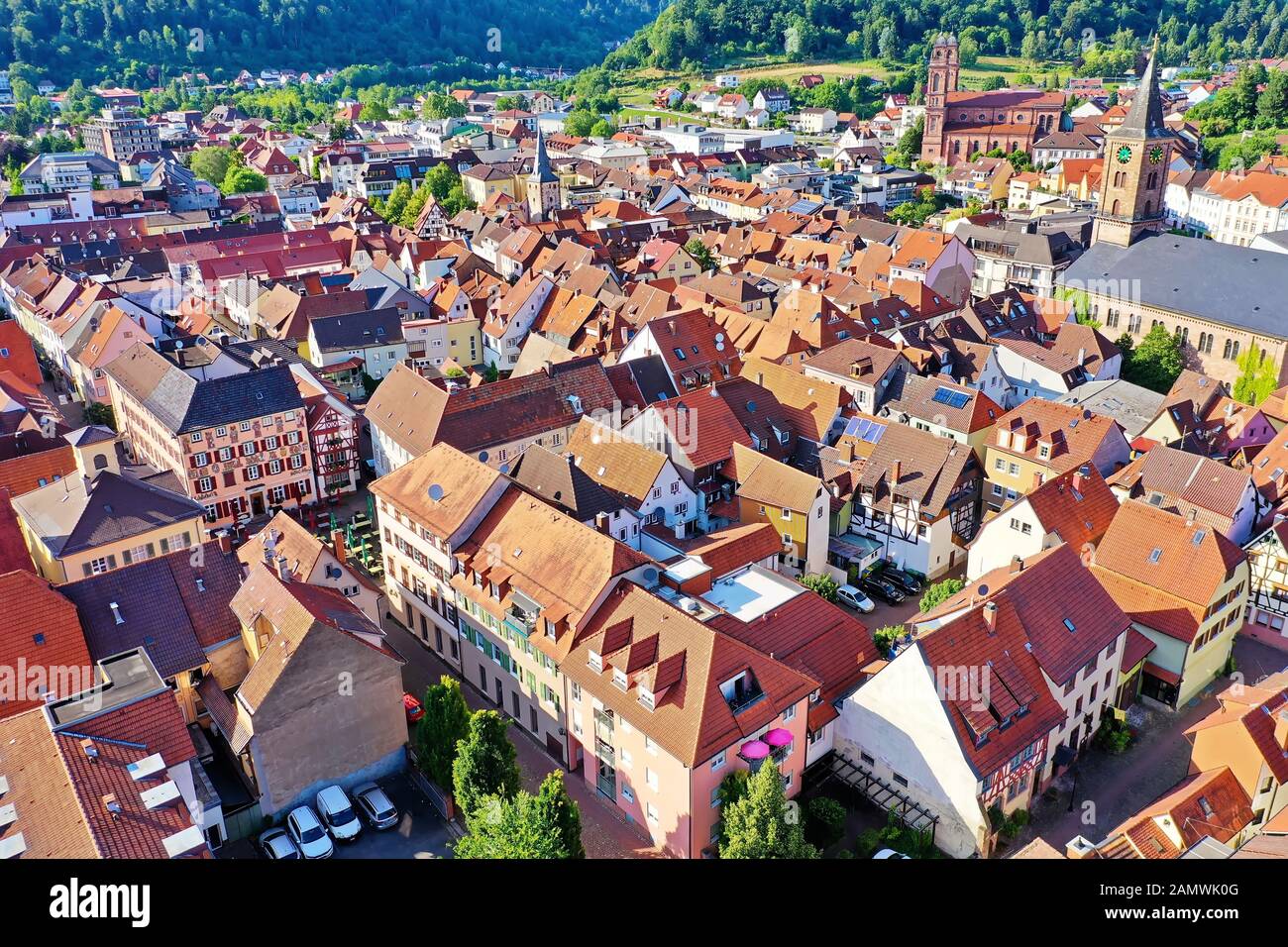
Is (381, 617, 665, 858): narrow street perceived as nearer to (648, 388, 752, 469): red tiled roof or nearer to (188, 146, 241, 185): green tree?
(648, 388, 752, 469): red tiled roof

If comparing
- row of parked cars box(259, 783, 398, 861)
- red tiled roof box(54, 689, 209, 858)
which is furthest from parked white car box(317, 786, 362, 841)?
red tiled roof box(54, 689, 209, 858)

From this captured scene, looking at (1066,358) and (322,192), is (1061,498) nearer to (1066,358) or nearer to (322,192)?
(1066,358)

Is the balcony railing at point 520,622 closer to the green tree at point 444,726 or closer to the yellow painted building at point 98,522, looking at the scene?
the green tree at point 444,726

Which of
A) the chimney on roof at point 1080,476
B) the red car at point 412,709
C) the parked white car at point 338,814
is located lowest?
the red car at point 412,709

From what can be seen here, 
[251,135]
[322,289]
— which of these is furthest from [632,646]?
[251,135]

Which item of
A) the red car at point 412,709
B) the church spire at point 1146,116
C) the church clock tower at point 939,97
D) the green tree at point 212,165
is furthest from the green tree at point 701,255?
the green tree at point 212,165

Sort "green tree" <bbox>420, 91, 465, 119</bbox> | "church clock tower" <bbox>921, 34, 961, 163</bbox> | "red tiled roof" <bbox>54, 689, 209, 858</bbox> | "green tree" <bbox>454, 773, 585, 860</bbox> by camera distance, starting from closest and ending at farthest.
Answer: "red tiled roof" <bbox>54, 689, 209, 858</bbox> < "green tree" <bbox>454, 773, 585, 860</bbox> < "church clock tower" <bbox>921, 34, 961, 163</bbox> < "green tree" <bbox>420, 91, 465, 119</bbox>
